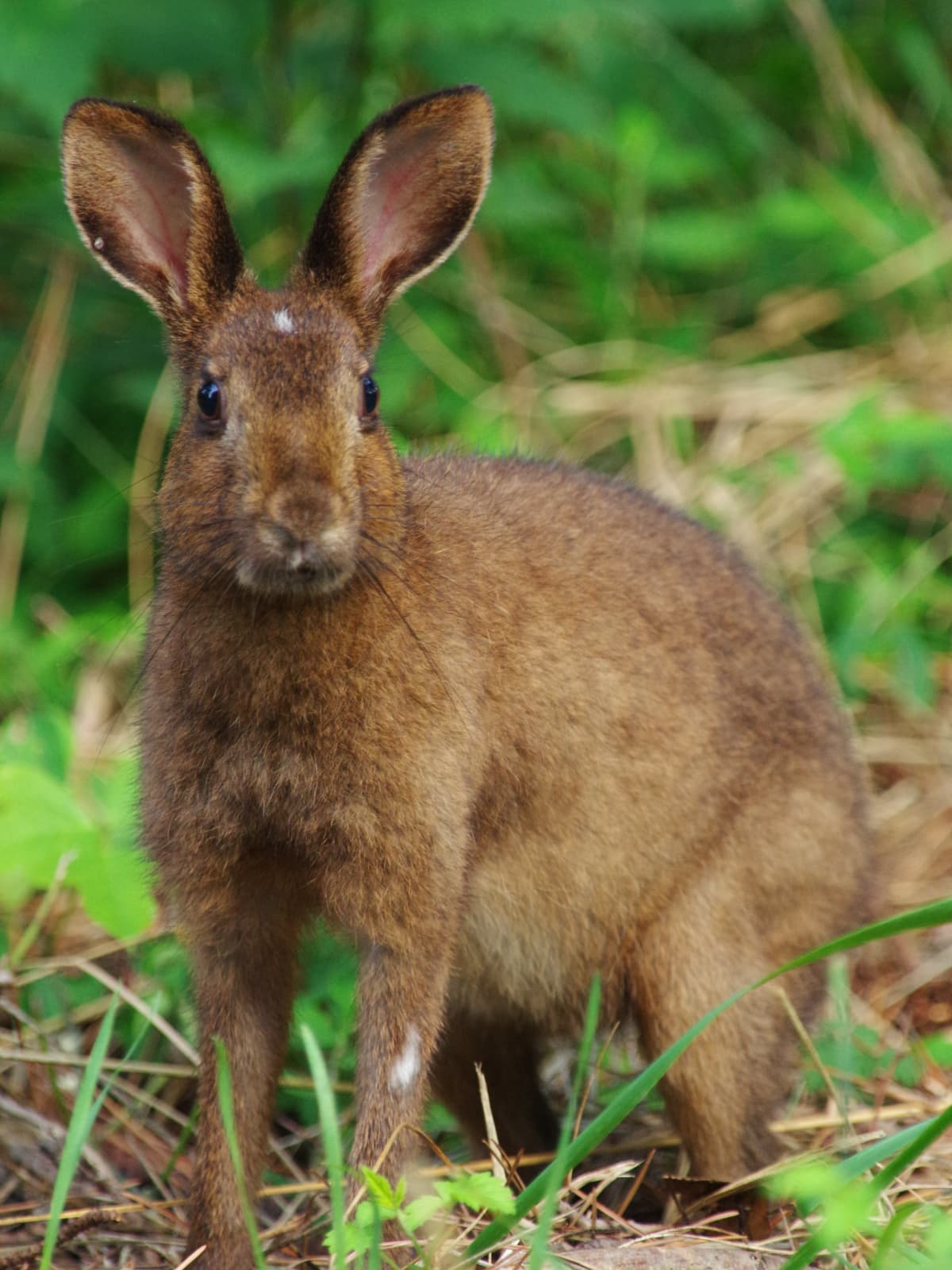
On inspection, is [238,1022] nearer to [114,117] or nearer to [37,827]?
[37,827]

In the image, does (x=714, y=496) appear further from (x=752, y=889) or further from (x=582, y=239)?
(x=752, y=889)

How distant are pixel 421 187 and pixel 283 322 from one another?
0.63 m

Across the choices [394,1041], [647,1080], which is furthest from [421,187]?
[647,1080]

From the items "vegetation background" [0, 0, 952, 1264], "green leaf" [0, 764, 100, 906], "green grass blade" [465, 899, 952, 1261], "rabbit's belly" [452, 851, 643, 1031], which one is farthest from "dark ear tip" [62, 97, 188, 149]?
"green grass blade" [465, 899, 952, 1261]

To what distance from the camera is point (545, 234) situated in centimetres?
765

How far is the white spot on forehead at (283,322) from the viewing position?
3.62 m

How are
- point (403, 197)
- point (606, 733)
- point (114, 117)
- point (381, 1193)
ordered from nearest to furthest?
1. point (381, 1193)
2. point (114, 117)
3. point (403, 197)
4. point (606, 733)

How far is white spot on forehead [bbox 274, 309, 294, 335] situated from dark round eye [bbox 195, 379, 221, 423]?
0.56ft

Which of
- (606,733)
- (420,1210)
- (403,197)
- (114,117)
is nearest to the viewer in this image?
(420,1210)

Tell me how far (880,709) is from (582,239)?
2594 millimetres

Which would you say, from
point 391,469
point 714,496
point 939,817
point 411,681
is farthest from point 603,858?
point 714,496

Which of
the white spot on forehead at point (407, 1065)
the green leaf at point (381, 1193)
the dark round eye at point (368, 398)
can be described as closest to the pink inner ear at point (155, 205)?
the dark round eye at point (368, 398)

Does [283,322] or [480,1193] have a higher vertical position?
[283,322]

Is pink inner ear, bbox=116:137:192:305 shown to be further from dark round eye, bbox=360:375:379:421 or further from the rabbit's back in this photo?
the rabbit's back
